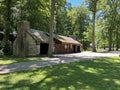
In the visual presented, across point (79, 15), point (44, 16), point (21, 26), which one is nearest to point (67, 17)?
point (79, 15)

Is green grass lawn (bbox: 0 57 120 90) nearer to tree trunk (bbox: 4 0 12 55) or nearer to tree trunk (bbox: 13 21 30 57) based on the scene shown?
tree trunk (bbox: 13 21 30 57)

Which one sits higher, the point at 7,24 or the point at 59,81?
the point at 7,24

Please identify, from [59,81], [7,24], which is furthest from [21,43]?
[59,81]

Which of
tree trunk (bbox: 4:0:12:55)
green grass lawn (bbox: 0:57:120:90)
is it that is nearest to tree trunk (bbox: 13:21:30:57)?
tree trunk (bbox: 4:0:12:55)

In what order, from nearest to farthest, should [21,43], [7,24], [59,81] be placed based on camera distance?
1. [59,81]
2. [21,43]
3. [7,24]

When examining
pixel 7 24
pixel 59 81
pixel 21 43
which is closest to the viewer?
pixel 59 81

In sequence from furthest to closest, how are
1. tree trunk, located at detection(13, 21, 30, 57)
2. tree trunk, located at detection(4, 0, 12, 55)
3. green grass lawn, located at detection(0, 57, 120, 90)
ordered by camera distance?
tree trunk, located at detection(4, 0, 12, 55) < tree trunk, located at detection(13, 21, 30, 57) < green grass lawn, located at detection(0, 57, 120, 90)

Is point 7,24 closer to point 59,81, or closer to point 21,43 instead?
point 21,43

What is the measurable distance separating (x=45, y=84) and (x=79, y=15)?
81.7 meters

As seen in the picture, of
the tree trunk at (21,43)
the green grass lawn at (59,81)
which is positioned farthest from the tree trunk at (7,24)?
the green grass lawn at (59,81)

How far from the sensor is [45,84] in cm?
1270

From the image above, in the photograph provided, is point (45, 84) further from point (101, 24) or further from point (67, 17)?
point (67, 17)

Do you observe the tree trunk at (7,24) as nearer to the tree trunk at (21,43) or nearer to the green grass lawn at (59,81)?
the tree trunk at (21,43)

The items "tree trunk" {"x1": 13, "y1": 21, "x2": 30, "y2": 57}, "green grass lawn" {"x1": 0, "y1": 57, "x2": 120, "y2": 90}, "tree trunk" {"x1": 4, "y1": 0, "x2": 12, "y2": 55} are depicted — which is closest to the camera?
"green grass lawn" {"x1": 0, "y1": 57, "x2": 120, "y2": 90}
